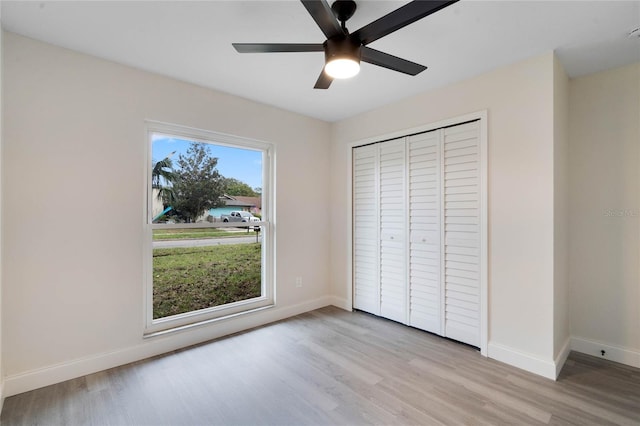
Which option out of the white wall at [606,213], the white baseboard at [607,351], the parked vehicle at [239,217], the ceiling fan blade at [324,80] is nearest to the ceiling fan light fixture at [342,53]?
the ceiling fan blade at [324,80]

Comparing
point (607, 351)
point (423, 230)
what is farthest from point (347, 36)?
point (607, 351)

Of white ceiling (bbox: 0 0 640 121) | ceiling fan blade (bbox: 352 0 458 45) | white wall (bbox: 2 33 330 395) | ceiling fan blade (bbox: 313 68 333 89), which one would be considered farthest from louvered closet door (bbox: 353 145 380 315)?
ceiling fan blade (bbox: 352 0 458 45)

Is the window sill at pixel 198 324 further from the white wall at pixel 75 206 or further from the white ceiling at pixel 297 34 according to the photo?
the white ceiling at pixel 297 34

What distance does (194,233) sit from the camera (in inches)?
114

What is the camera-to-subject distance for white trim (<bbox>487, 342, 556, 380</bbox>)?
2.18 meters

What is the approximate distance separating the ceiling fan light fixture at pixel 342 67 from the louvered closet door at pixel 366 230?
1.77 metres

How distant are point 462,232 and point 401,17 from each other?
1.93 metres

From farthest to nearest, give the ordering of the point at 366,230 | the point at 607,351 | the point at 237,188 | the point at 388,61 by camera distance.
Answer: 1. the point at 366,230
2. the point at 237,188
3. the point at 607,351
4. the point at 388,61

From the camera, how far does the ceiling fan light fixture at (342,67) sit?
161 centimetres

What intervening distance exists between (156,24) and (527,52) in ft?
8.55

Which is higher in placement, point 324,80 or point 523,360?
point 324,80

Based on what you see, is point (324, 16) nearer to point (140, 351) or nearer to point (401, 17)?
point (401, 17)

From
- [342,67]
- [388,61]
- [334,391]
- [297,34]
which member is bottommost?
[334,391]

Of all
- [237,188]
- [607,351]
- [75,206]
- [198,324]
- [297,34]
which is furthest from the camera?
[237,188]
